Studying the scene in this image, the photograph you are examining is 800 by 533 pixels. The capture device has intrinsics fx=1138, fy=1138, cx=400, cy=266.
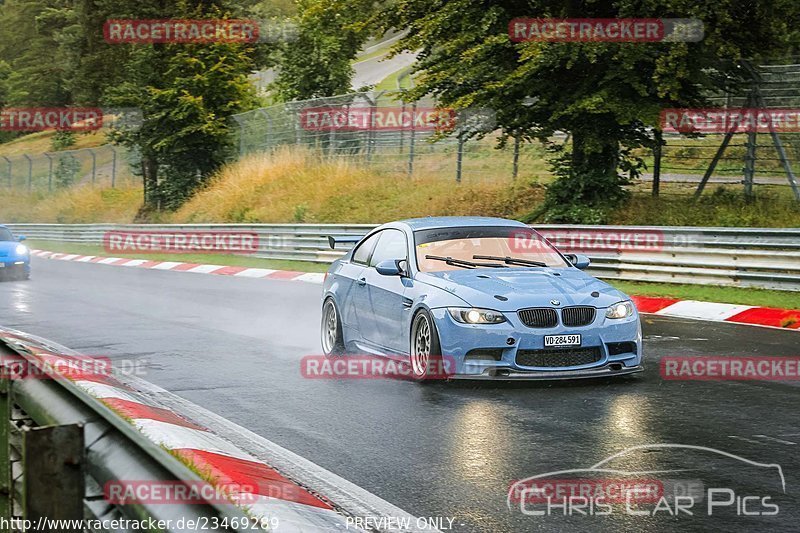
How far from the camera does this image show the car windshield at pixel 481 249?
10570 millimetres

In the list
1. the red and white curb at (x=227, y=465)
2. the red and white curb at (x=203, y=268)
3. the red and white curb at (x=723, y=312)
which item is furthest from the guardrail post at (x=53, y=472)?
the red and white curb at (x=203, y=268)

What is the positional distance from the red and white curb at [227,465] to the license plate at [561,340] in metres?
2.94

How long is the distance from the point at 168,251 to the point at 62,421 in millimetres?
32333

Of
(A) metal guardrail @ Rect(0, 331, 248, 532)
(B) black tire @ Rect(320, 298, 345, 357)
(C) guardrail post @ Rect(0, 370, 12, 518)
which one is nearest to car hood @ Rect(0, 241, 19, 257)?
(B) black tire @ Rect(320, 298, 345, 357)

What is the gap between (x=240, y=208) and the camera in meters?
38.8

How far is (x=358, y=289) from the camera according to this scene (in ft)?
37.0

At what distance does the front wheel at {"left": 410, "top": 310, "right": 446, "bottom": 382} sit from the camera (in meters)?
9.54

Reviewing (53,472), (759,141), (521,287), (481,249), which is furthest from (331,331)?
(759,141)

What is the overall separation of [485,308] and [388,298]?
143 centimetres

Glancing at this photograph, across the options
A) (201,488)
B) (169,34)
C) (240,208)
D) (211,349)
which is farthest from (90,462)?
(169,34)

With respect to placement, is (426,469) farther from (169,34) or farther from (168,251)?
(169,34)

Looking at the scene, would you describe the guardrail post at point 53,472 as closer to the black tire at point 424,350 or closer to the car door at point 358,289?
the black tire at point 424,350

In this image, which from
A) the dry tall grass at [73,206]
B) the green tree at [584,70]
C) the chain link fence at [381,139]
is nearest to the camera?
the green tree at [584,70]

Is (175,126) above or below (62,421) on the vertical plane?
above
